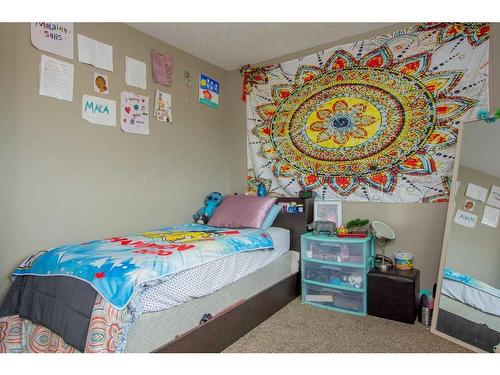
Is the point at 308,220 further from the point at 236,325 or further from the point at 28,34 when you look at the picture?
the point at 28,34

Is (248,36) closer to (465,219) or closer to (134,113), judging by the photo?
(134,113)

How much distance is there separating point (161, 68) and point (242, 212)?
1.50 metres

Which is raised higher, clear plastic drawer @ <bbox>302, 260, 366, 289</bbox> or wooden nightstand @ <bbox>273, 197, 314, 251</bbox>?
wooden nightstand @ <bbox>273, 197, 314, 251</bbox>

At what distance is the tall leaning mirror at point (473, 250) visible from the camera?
6.17ft

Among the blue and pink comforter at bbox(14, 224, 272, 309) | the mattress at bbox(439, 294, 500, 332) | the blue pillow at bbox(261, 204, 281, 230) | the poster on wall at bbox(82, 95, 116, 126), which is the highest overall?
the poster on wall at bbox(82, 95, 116, 126)

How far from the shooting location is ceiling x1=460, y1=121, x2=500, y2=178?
1991mm

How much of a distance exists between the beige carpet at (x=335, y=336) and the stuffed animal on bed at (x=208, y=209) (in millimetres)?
1140

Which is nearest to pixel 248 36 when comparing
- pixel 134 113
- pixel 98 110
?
pixel 134 113

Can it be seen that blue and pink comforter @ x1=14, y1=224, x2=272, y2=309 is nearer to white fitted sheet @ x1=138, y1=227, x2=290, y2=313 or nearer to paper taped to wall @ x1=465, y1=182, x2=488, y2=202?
white fitted sheet @ x1=138, y1=227, x2=290, y2=313

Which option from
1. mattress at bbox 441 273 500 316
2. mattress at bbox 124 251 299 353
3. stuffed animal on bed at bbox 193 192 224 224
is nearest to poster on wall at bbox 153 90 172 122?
stuffed animal on bed at bbox 193 192 224 224

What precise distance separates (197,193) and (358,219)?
159 centimetres

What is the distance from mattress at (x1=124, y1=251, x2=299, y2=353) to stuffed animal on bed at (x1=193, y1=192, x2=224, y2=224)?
2.77 ft

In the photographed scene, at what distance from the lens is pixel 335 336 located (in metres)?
2.01
